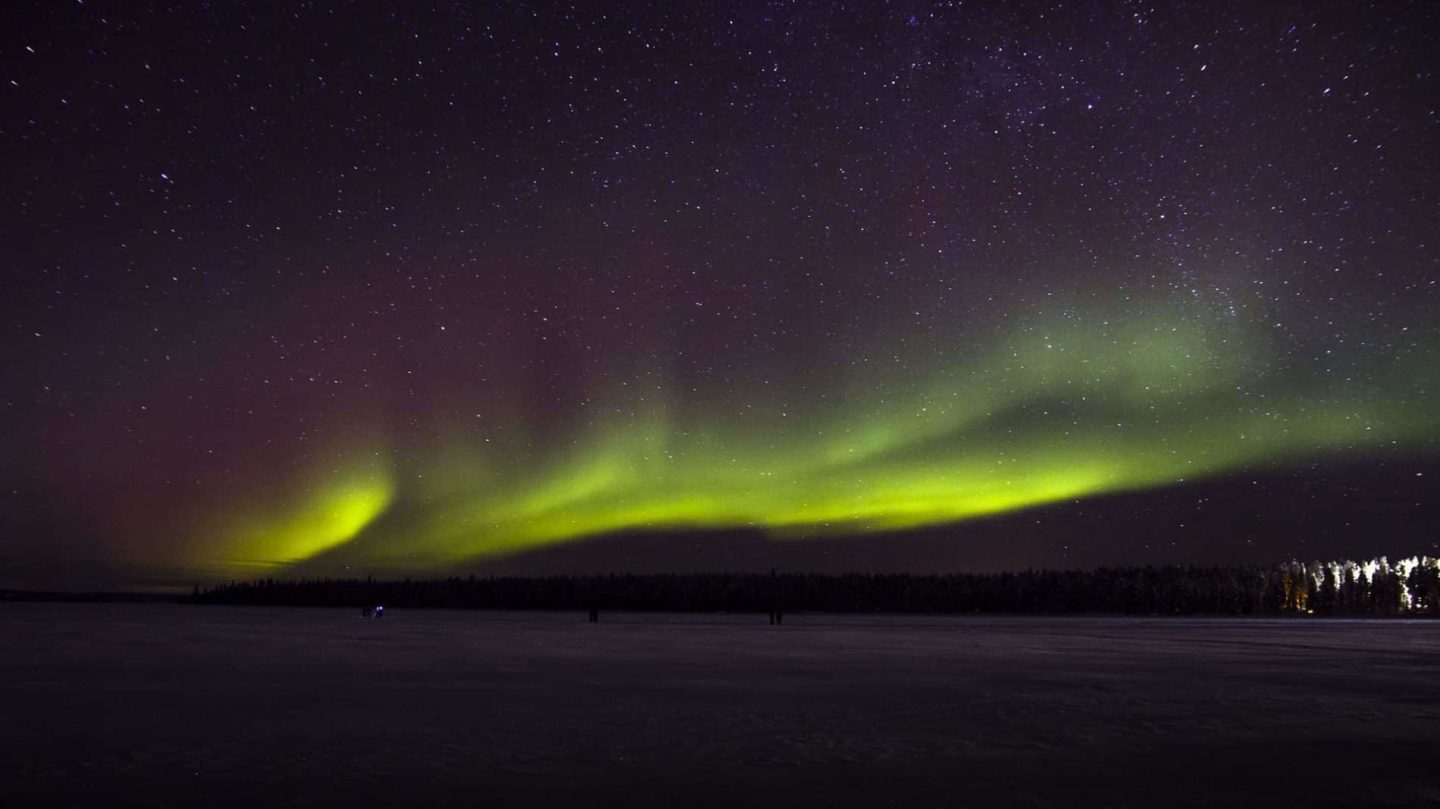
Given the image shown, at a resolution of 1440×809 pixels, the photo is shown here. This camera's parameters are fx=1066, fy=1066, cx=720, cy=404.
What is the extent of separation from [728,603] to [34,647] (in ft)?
416

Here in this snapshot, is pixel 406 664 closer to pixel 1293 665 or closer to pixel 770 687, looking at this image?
pixel 770 687

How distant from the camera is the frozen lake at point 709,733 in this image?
26.9 ft

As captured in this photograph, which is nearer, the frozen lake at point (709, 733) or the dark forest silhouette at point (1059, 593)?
the frozen lake at point (709, 733)

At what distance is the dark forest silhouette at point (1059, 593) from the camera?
12594 centimetres

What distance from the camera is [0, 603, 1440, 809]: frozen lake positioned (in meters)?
8.20

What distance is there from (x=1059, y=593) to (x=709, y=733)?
429ft

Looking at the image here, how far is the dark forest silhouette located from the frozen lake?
103 m

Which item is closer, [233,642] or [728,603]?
[233,642]

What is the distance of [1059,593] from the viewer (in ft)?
438

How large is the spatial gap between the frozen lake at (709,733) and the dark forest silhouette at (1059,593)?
338 ft

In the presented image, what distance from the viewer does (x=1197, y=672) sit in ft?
66.2

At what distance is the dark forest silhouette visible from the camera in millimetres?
125938

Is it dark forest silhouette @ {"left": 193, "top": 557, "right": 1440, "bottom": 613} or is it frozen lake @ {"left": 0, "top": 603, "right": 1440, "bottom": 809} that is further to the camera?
dark forest silhouette @ {"left": 193, "top": 557, "right": 1440, "bottom": 613}

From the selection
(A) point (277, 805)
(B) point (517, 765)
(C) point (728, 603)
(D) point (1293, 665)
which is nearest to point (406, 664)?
(B) point (517, 765)
